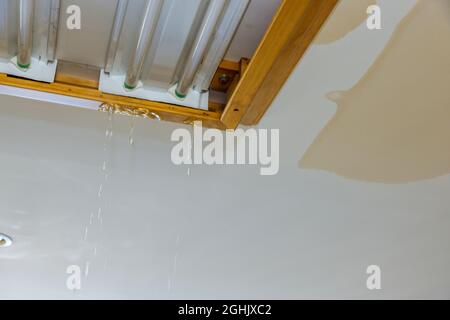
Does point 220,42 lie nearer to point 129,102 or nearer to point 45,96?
point 129,102

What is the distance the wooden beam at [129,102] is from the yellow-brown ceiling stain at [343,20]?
47 cm

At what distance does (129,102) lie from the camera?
1.70 m

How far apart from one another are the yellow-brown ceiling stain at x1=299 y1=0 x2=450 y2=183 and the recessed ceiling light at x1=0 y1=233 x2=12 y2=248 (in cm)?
174

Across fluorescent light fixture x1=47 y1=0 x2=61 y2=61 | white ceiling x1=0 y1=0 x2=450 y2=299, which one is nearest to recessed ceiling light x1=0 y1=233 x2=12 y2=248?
white ceiling x1=0 y1=0 x2=450 y2=299

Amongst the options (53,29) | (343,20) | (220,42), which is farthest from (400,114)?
(53,29)

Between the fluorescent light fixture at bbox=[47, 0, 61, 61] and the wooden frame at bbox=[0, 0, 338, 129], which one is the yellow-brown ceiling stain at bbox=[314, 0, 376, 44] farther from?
the fluorescent light fixture at bbox=[47, 0, 61, 61]

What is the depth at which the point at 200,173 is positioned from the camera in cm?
228

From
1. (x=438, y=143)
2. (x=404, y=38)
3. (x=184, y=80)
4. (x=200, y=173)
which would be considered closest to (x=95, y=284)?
(x=200, y=173)

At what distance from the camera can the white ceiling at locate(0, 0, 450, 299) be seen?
6.40 feet

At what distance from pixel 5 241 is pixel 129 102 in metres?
1.61

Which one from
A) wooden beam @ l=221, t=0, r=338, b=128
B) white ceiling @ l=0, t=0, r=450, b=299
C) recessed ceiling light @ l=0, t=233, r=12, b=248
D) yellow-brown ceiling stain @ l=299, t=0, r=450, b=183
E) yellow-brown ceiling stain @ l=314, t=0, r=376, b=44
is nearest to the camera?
wooden beam @ l=221, t=0, r=338, b=128

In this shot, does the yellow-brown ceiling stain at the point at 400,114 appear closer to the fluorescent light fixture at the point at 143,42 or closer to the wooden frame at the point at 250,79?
the wooden frame at the point at 250,79

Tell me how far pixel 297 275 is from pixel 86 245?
140 cm

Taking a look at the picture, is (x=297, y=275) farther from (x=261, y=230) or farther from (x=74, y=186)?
(x=74, y=186)
